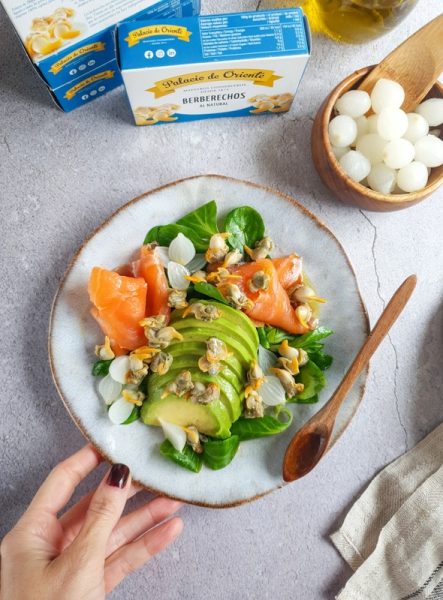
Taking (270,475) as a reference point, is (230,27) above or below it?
above

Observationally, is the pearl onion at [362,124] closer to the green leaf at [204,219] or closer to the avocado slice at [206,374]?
the green leaf at [204,219]

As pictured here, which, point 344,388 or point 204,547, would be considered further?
point 204,547

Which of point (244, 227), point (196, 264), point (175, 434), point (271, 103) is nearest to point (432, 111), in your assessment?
point (271, 103)

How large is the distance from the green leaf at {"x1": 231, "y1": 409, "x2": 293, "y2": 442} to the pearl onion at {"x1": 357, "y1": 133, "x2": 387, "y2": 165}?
488 millimetres

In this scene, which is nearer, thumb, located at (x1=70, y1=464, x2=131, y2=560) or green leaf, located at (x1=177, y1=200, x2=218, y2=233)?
thumb, located at (x1=70, y1=464, x2=131, y2=560)

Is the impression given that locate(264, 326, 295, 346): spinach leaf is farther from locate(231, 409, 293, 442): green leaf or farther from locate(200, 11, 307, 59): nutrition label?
locate(200, 11, 307, 59): nutrition label

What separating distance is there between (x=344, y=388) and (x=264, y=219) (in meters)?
0.32

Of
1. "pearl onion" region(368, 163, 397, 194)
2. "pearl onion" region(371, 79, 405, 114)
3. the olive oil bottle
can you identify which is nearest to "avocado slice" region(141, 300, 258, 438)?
"pearl onion" region(368, 163, 397, 194)

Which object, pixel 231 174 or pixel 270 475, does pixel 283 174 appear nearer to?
pixel 231 174

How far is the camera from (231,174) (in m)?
1.08

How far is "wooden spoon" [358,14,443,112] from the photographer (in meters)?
0.97

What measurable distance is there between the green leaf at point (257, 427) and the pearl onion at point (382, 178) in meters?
0.44

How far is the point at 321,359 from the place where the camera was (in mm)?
962

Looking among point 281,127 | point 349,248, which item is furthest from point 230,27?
point 349,248
